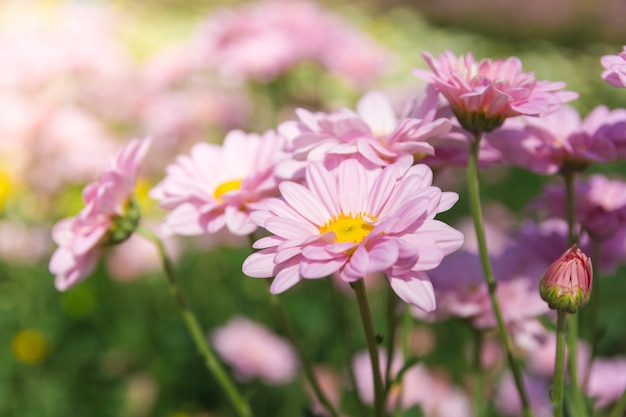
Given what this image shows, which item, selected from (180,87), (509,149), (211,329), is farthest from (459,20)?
(509,149)

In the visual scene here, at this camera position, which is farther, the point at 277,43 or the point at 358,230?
the point at 277,43

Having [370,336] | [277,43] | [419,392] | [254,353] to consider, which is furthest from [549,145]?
[277,43]

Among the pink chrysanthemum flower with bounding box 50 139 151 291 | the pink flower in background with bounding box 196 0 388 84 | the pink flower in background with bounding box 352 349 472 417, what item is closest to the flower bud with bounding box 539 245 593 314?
the pink chrysanthemum flower with bounding box 50 139 151 291

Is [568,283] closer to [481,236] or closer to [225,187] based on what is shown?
[481,236]

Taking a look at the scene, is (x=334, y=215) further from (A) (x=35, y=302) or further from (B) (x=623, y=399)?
(A) (x=35, y=302)

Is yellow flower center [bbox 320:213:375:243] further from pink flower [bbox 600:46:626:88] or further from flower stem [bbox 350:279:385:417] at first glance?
pink flower [bbox 600:46:626:88]

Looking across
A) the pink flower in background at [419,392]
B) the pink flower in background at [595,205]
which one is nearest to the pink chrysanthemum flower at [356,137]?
the pink flower in background at [595,205]

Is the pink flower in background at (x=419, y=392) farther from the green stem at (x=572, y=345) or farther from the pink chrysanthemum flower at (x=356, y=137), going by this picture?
the pink chrysanthemum flower at (x=356, y=137)
